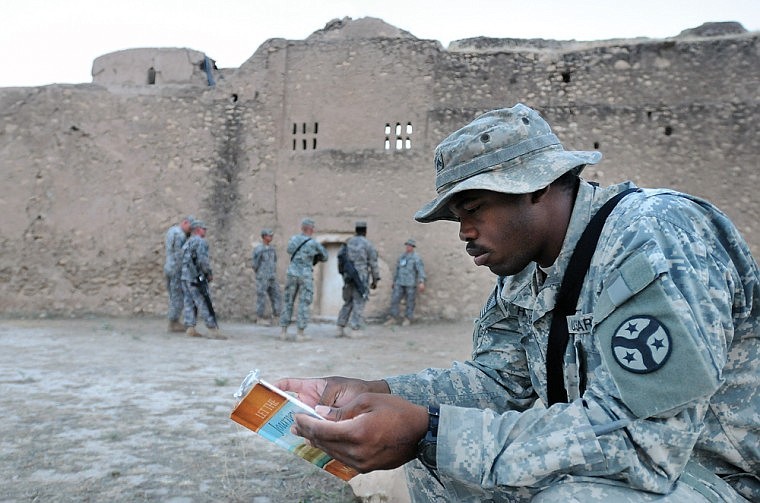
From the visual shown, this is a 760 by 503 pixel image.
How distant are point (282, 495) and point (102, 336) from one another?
6.14 m

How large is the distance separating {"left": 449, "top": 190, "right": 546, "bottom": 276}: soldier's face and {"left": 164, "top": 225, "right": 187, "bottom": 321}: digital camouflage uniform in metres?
7.50

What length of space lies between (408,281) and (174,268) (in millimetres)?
3707

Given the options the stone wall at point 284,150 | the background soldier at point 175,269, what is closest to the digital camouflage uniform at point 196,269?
the background soldier at point 175,269

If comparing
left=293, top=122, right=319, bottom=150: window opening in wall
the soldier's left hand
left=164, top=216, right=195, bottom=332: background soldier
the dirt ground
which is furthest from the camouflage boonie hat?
left=293, top=122, right=319, bottom=150: window opening in wall

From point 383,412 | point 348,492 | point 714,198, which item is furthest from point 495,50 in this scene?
point 383,412

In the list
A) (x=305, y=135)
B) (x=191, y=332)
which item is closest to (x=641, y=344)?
(x=191, y=332)

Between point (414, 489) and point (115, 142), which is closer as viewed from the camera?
point (414, 489)

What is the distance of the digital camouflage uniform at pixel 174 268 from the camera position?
8.20 metres

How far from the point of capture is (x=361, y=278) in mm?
8281

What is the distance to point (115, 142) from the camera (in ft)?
34.5

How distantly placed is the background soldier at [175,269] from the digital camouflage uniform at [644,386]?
24.6ft

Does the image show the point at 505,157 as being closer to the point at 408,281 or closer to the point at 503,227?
the point at 503,227

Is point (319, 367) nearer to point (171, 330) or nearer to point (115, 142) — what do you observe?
point (171, 330)

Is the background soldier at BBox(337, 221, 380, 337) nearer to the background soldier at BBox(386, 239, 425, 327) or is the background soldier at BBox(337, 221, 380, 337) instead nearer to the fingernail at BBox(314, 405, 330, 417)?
the background soldier at BBox(386, 239, 425, 327)
